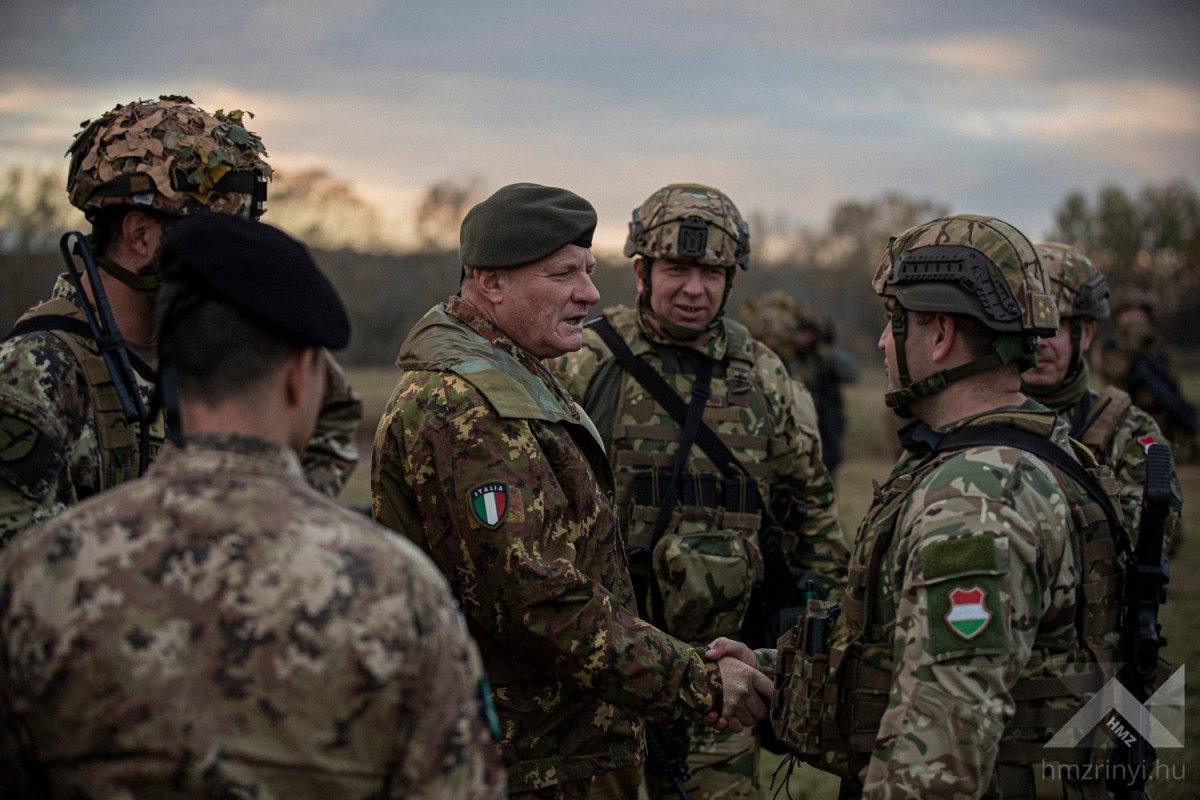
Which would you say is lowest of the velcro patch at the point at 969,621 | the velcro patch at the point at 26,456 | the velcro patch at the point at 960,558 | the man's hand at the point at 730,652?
the man's hand at the point at 730,652

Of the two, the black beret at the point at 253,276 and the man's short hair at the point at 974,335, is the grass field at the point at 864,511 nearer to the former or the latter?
the man's short hair at the point at 974,335

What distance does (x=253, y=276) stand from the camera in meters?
2.31

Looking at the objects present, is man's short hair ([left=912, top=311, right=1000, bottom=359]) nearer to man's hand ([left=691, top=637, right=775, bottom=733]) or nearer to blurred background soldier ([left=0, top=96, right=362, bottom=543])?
man's hand ([left=691, top=637, right=775, bottom=733])

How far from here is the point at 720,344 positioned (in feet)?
19.5

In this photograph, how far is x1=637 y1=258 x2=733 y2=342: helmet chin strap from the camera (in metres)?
5.87

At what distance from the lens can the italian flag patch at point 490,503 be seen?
3.64 m

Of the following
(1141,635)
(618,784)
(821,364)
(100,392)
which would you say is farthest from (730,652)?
(821,364)

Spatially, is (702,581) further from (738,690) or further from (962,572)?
(962,572)

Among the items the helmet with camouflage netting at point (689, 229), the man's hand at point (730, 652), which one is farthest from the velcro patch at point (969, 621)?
the helmet with camouflage netting at point (689, 229)

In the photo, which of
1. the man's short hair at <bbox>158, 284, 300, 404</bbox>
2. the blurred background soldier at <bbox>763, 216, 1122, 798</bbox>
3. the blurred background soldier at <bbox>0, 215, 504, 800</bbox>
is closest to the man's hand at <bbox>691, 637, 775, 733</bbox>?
the blurred background soldier at <bbox>763, 216, 1122, 798</bbox>

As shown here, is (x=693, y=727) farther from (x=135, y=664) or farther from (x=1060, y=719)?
(x=135, y=664)

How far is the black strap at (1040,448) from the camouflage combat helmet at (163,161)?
8.72ft

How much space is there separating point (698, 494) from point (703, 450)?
0.22 metres

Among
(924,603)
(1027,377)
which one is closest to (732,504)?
(1027,377)
